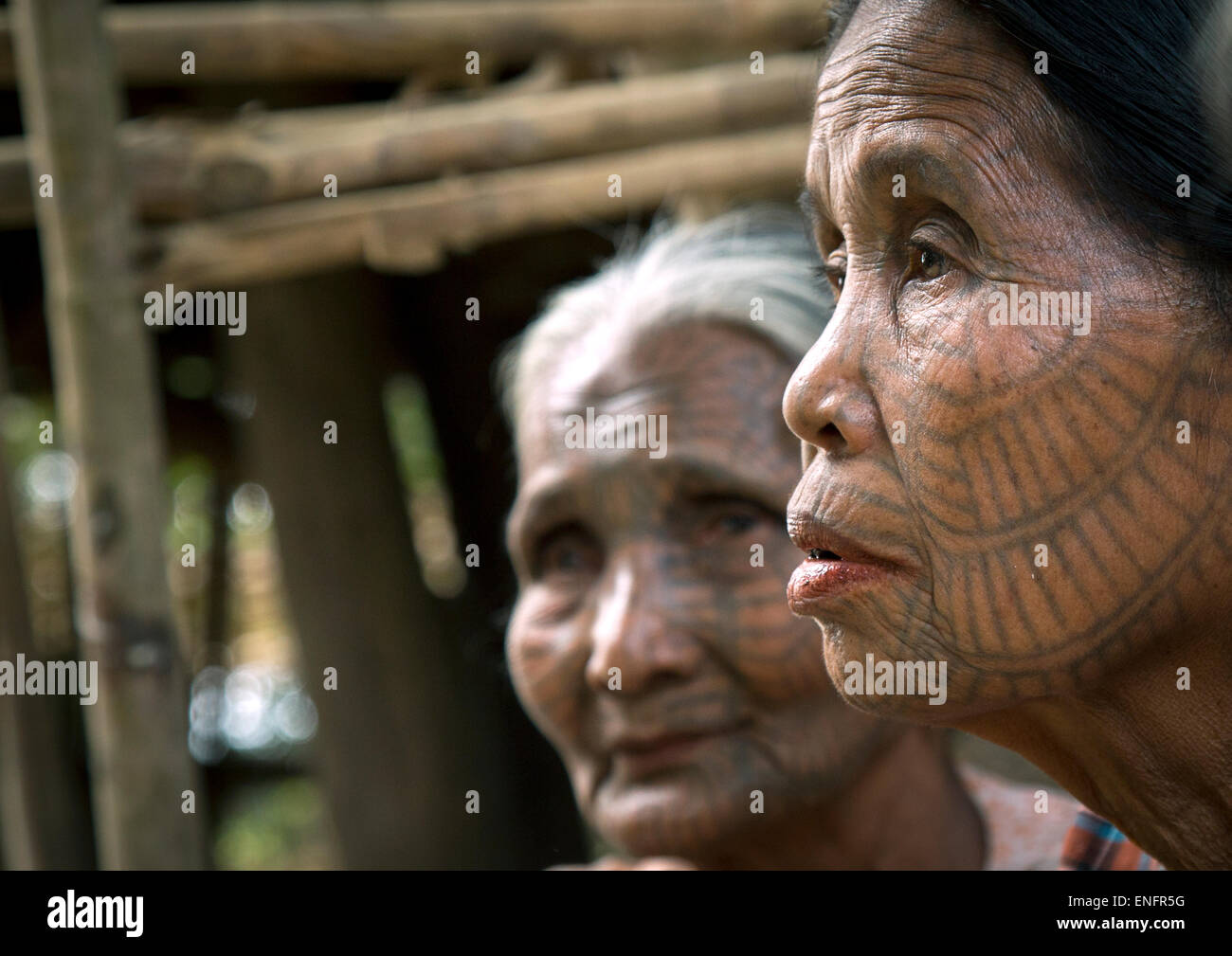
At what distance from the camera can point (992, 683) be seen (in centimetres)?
95

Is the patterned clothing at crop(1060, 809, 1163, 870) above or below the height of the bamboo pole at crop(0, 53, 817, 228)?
below

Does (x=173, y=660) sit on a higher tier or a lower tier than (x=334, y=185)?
lower

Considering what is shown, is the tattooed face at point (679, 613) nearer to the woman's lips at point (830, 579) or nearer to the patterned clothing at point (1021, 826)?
the patterned clothing at point (1021, 826)

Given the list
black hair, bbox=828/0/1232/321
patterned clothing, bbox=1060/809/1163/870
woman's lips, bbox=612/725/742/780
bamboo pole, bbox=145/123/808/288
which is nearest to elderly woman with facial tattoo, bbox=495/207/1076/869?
woman's lips, bbox=612/725/742/780

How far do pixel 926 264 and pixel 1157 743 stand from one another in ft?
1.24

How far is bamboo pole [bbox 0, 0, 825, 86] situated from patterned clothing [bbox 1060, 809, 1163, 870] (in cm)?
196

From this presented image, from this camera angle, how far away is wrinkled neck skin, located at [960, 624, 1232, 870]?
98 centimetres

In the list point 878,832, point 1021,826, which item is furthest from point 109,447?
point 1021,826

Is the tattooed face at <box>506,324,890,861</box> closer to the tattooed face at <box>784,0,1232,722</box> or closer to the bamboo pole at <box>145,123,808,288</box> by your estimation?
the tattooed face at <box>784,0,1232,722</box>

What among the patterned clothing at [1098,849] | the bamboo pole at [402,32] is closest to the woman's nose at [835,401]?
the patterned clothing at [1098,849]

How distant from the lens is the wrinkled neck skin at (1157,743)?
38.4 inches
